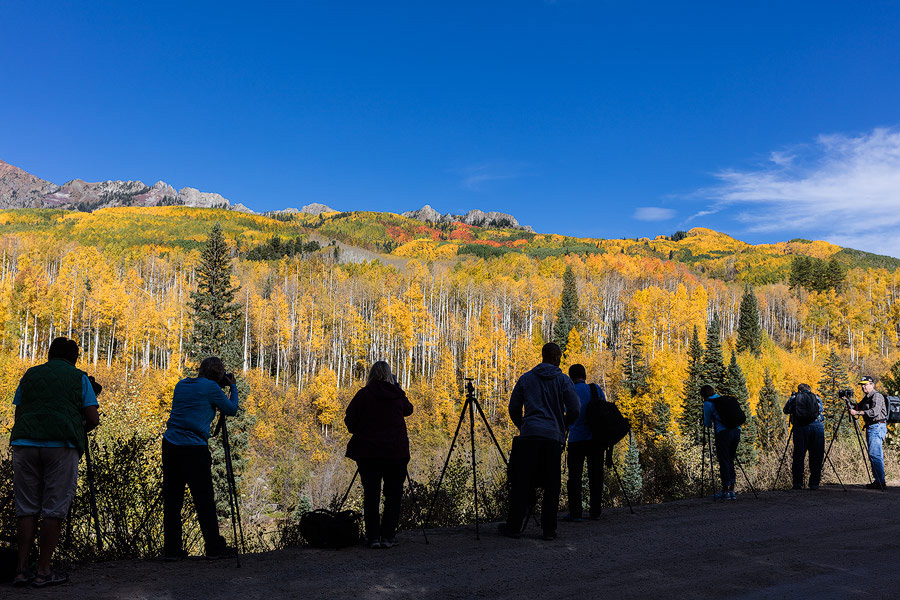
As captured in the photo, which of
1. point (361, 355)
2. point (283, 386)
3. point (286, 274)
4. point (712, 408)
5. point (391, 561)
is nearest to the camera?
point (391, 561)

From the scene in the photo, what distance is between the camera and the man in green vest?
433 centimetres

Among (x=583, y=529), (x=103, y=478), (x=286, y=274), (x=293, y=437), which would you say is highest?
(x=286, y=274)

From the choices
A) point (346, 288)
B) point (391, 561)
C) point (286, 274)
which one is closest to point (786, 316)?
point (346, 288)

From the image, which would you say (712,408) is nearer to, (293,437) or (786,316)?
(293,437)

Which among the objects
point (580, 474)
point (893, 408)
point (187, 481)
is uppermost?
point (893, 408)

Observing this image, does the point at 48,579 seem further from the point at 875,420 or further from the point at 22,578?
the point at 875,420

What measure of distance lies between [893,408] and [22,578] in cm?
1326

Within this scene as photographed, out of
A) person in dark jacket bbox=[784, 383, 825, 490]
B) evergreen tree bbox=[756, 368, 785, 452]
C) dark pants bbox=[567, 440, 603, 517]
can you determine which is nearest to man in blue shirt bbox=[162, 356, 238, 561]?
dark pants bbox=[567, 440, 603, 517]

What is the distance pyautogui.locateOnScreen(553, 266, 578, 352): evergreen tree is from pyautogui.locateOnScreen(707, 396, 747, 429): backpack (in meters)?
61.4

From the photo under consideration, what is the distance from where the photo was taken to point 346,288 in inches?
3265

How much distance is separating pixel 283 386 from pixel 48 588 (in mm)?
59079

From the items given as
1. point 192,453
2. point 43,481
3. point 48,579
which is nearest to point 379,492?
point 192,453

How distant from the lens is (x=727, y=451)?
9.18 meters

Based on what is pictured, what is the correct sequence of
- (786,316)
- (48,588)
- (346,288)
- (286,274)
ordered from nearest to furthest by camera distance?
(48,588), (346,288), (286,274), (786,316)
